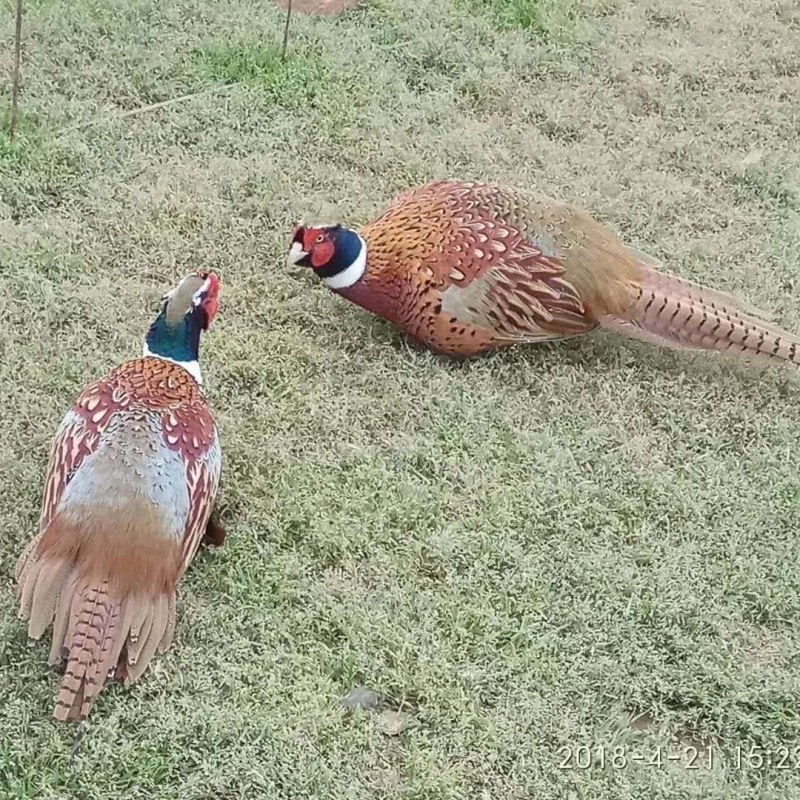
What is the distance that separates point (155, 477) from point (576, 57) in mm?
2932

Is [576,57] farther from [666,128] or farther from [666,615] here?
[666,615]

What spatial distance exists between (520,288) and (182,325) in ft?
2.98

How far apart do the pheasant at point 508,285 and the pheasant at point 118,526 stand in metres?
0.69

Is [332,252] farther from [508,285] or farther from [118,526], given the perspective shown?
[118,526]

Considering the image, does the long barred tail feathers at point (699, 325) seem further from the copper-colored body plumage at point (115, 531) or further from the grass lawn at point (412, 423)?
the copper-colored body plumage at point (115, 531)

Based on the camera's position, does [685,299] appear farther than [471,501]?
Yes

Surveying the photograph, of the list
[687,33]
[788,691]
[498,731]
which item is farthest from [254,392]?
[687,33]

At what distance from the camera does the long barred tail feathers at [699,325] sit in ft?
9.75

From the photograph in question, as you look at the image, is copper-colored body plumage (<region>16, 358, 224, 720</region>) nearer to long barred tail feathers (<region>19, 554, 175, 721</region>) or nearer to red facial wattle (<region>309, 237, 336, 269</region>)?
long barred tail feathers (<region>19, 554, 175, 721</region>)

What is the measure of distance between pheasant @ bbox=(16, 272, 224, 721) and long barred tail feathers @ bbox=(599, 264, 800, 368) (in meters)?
1.24

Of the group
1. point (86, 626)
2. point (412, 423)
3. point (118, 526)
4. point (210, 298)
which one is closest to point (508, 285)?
point (412, 423)

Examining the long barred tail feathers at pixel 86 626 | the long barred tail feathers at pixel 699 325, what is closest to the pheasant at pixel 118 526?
the long barred tail feathers at pixel 86 626

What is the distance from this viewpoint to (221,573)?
2393mm

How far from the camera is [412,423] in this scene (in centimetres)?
282
